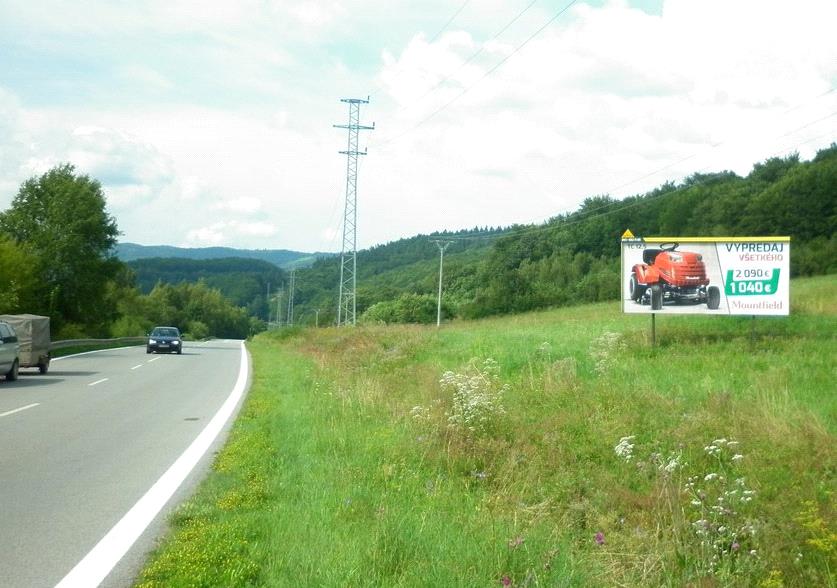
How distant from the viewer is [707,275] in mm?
23781

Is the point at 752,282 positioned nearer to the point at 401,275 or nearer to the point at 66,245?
the point at 66,245

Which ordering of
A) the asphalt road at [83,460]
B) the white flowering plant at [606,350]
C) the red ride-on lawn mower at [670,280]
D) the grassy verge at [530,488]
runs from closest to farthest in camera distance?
the grassy verge at [530,488] → the asphalt road at [83,460] → the white flowering plant at [606,350] → the red ride-on lawn mower at [670,280]

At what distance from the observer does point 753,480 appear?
805 cm

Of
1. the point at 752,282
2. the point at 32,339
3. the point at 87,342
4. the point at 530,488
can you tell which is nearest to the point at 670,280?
the point at 752,282

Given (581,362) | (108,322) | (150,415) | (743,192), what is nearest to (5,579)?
(150,415)

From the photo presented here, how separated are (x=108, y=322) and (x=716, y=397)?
233 feet

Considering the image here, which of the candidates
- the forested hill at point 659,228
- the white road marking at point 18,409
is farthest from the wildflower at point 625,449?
the forested hill at point 659,228

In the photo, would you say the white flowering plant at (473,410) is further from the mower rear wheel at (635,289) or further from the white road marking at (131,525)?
the mower rear wheel at (635,289)

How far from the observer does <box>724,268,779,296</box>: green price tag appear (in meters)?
23.3

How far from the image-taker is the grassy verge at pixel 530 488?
617cm

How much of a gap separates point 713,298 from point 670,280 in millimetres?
1238

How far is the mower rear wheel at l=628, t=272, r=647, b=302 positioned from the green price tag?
2.26 meters

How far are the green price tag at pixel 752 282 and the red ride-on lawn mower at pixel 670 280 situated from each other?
0.41m

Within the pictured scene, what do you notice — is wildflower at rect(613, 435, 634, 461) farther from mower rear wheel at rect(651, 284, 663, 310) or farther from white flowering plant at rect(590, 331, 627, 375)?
mower rear wheel at rect(651, 284, 663, 310)
